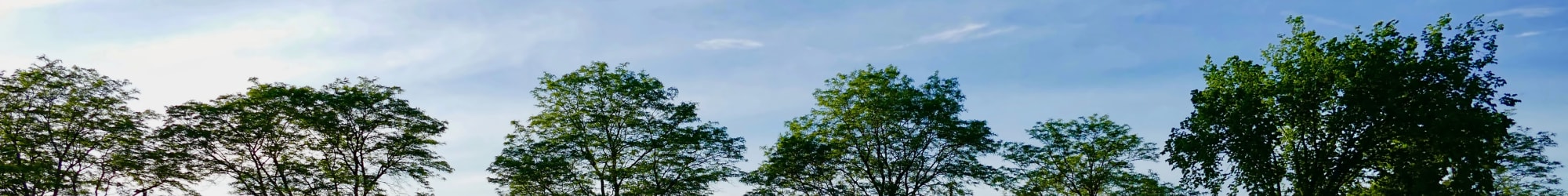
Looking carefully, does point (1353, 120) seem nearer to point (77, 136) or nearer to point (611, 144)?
point (611, 144)

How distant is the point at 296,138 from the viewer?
1368 inches

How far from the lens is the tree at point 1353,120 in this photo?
73.4 ft

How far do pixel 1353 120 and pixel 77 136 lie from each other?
42647mm

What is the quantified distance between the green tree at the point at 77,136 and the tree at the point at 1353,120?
3633cm

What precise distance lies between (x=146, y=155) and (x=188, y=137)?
1.62 m

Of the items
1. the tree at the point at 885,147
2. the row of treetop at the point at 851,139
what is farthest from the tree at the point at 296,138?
the tree at the point at 885,147

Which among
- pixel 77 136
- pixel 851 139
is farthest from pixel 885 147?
pixel 77 136

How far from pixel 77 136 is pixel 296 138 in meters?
7.80

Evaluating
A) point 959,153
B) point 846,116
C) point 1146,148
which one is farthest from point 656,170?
point 1146,148

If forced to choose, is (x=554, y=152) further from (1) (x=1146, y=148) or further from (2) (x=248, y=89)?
(1) (x=1146, y=148)

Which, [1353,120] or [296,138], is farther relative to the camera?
[296,138]

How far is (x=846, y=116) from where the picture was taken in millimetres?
40469

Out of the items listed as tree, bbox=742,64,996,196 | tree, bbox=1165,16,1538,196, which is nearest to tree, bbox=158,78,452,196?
tree, bbox=742,64,996,196

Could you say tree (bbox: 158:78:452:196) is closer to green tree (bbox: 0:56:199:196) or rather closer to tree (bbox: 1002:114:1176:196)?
green tree (bbox: 0:56:199:196)
